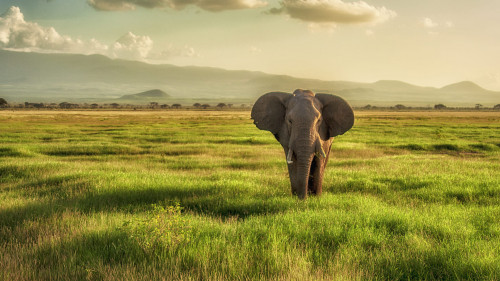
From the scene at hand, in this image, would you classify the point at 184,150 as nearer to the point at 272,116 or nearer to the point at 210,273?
the point at 272,116

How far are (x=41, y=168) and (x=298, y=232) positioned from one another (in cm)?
1313

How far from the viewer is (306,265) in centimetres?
523

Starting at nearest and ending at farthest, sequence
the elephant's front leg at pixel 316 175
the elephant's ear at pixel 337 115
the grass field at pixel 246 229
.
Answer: the grass field at pixel 246 229
the elephant's front leg at pixel 316 175
the elephant's ear at pixel 337 115

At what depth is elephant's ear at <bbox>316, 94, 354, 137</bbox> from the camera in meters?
10.8

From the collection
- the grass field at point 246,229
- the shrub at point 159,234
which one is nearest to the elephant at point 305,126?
the grass field at point 246,229

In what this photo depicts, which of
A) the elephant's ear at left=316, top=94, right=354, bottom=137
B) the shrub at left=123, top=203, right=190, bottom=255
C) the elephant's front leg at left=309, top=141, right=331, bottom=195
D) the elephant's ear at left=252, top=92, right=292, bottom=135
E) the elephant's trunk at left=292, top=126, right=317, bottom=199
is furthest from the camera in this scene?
the elephant's ear at left=252, top=92, right=292, bottom=135

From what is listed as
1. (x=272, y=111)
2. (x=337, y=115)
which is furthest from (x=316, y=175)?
(x=272, y=111)

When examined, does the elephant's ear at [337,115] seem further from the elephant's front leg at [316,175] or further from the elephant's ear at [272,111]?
the elephant's ear at [272,111]

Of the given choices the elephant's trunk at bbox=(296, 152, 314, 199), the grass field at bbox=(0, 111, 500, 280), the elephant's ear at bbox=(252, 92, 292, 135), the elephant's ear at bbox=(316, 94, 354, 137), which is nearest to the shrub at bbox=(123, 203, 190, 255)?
the grass field at bbox=(0, 111, 500, 280)

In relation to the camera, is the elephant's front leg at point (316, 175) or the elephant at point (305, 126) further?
the elephant's front leg at point (316, 175)

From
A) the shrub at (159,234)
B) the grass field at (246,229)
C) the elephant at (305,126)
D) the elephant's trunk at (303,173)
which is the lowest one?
the grass field at (246,229)

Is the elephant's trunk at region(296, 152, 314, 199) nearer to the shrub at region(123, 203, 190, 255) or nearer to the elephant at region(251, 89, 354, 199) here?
the elephant at region(251, 89, 354, 199)

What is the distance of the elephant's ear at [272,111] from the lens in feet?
37.0

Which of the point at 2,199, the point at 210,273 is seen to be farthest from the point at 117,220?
the point at 2,199
